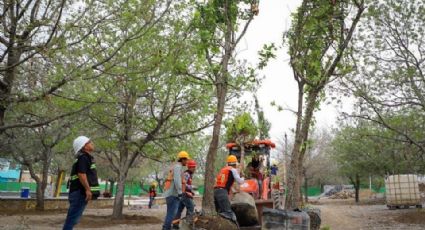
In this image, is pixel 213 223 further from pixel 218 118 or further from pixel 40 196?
pixel 40 196

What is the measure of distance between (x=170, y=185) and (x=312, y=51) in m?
4.78

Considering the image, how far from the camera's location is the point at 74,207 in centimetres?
642

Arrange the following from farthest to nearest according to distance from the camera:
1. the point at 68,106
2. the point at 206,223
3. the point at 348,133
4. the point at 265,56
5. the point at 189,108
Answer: the point at 348,133 → the point at 189,108 → the point at 68,106 → the point at 265,56 → the point at 206,223

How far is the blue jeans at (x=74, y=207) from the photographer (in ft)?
21.0

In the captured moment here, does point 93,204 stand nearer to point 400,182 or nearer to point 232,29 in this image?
point 400,182

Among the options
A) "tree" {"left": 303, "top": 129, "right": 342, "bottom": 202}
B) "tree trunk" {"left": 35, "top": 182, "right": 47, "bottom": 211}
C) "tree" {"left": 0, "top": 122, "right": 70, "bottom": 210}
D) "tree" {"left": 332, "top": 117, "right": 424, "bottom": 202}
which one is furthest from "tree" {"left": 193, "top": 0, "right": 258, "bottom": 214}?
"tree" {"left": 303, "top": 129, "right": 342, "bottom": 202}

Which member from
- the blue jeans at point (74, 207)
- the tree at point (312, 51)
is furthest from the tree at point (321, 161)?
the blue jeans at point (74, 207)

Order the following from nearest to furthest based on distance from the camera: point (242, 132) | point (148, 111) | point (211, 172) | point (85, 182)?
1. point (85, 182)
2. point (211, 172)
3. point (242, 132)
4. point (148, 111)

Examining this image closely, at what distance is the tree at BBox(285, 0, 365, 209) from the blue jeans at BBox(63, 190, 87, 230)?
498 centimetres

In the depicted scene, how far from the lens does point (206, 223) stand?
792 centimetres

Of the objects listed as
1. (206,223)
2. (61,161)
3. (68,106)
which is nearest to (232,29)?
(206,223)

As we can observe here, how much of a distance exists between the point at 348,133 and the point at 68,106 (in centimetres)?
2422

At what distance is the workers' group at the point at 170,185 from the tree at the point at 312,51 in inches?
65.3

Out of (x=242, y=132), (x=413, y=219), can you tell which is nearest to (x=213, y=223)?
(x=242, y=132)
